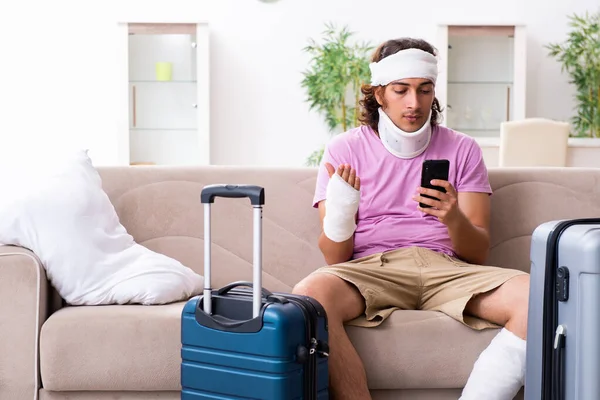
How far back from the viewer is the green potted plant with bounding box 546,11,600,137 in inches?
233

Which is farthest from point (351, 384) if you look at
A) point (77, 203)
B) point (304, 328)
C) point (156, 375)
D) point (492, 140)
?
point (492, 140)

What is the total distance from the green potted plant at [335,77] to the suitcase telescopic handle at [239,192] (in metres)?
4.00

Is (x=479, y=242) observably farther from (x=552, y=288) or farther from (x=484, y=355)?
(x=552, y=288)

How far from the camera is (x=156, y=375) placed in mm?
Result: 1978

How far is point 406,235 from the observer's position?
2.27 metres

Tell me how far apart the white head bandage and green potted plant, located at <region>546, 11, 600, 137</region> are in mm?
3964

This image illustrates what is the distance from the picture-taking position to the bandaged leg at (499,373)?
5.97ft

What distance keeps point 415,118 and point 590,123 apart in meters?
4.10

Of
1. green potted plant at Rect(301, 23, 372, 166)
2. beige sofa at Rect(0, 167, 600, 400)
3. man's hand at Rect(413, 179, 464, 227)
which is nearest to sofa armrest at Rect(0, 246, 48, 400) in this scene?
beige sofa at Rect(0, 167, 600, 400)

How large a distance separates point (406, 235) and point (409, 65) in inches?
19.0

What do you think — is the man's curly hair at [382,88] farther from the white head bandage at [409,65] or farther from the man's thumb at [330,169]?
the man's thumb at [330,169]

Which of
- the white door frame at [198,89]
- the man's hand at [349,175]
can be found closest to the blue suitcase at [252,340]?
the man's hand at [349,175]

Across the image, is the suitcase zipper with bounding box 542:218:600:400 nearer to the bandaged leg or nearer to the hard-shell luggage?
the hard-shell luggage

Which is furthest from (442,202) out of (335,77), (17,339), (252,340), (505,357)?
(335,77)
